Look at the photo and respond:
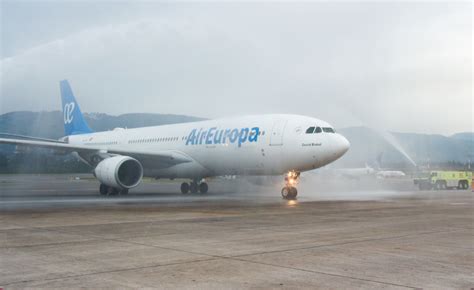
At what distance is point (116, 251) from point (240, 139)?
17763mm

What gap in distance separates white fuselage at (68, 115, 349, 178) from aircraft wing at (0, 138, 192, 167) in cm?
23

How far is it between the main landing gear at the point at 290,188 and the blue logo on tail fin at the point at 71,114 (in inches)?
809

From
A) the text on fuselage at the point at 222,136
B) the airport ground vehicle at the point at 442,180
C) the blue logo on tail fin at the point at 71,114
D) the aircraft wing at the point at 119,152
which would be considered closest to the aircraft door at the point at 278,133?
the text on fuselage at the point at 222,136

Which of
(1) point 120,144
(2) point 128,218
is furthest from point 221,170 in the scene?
(2) point 128,218

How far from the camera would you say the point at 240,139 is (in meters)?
25.5

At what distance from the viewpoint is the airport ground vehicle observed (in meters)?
41.8

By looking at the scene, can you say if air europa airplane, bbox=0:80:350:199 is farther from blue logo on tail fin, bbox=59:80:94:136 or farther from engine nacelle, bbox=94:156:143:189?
blue logo on tail fin, bbox=59:80:94:136

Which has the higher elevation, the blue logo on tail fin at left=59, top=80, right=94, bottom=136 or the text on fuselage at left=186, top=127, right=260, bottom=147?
the blue logo on tail fin at left=59, top=80, right=94, bottom=136

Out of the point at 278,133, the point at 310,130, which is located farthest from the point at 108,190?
the point at 310,130

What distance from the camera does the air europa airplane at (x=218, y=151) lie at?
23.2 m

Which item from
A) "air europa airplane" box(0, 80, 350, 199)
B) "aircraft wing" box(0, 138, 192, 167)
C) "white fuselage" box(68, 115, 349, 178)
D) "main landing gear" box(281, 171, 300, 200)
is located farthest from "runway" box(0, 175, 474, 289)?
"aircraft wing" box(0, 138, 192, 167)

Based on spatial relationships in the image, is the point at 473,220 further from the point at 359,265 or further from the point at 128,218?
the point at 128,218

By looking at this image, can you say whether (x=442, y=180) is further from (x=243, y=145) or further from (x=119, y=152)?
(x=119, y=152)

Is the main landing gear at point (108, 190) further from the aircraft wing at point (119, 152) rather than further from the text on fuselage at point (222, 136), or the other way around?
the text on fuselage at point (222, 136)
